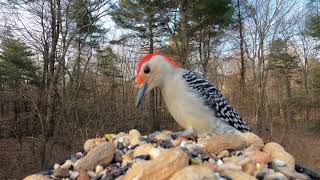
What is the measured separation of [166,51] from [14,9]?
8.26 meters

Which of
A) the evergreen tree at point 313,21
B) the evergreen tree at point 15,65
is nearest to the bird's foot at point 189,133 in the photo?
the evergreen tree at point 15,65

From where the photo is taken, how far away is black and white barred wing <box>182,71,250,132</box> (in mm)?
2424

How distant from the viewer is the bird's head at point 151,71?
7.12ft

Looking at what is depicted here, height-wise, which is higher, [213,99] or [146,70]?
[146,70]

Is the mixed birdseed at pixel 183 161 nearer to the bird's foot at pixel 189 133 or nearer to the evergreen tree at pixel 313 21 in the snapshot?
the bird's foot at pixel 189 133

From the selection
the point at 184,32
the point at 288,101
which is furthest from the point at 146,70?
the point at 288,101

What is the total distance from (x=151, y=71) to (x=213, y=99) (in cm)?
57

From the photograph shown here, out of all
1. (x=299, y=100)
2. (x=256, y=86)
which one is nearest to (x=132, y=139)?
(x=256, y=86)

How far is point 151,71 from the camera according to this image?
2.17 m

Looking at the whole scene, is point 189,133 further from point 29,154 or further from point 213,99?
point 29,154

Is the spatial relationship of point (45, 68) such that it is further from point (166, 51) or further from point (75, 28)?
point (166, 51)

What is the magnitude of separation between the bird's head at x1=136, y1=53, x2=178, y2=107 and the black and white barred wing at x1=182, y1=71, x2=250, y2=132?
202mm

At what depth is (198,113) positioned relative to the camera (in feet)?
7.63

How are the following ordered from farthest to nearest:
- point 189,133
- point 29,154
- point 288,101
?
point 288,101 < point 29,154 < point 189,133
